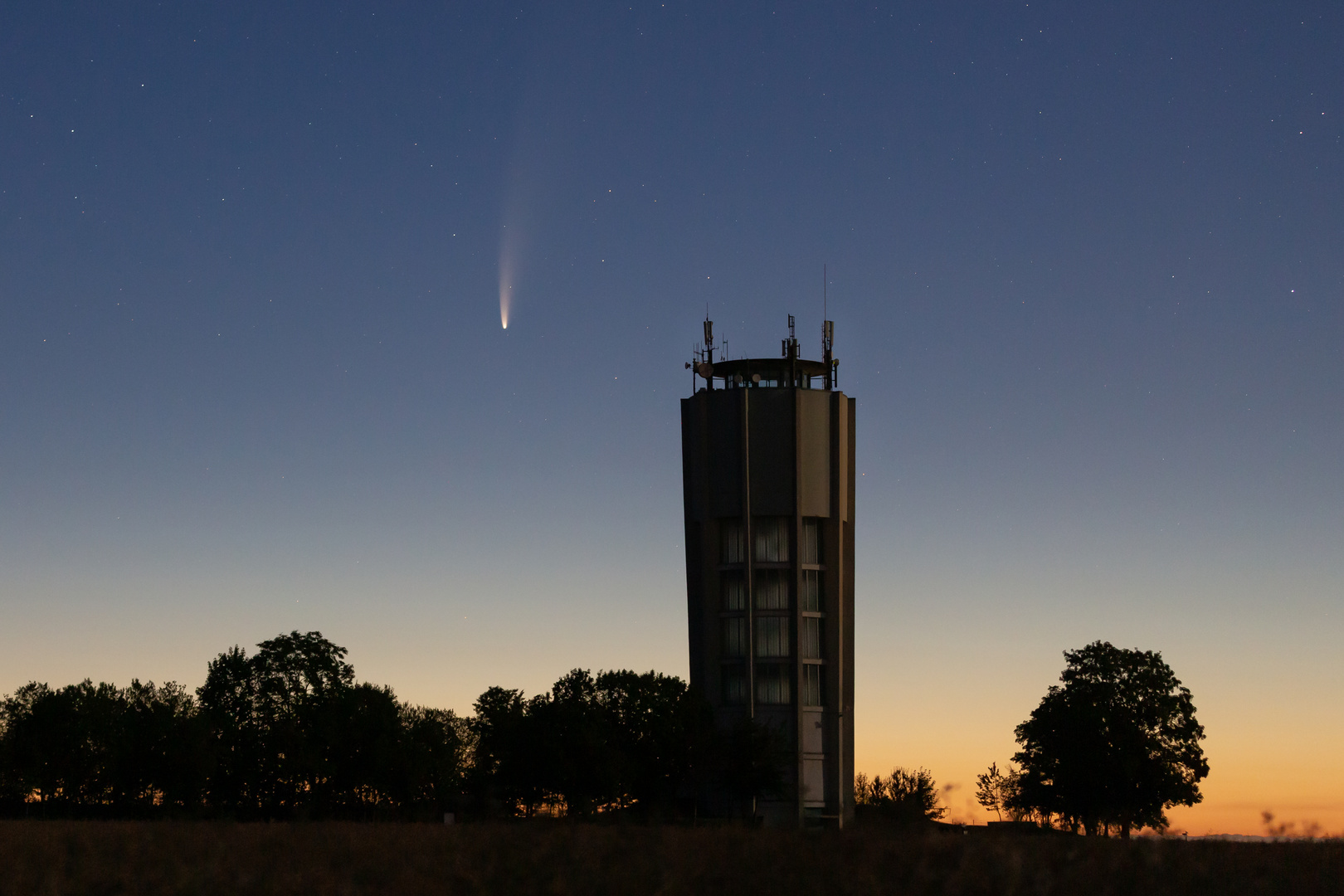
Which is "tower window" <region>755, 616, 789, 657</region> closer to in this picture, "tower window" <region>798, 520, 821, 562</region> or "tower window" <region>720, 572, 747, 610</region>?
"tower window" <region>720, 572, 747, 610</region>

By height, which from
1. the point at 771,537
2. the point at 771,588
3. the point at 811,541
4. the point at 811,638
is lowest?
the point at 811,638

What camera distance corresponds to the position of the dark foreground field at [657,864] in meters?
23.9

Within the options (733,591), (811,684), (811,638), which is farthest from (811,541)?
(811,684)

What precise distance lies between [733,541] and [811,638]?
1001cm

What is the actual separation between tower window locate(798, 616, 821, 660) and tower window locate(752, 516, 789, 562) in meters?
5.72

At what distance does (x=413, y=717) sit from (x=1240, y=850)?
8809 cm

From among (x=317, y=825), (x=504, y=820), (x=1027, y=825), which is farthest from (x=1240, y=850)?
(x=317, y=825)

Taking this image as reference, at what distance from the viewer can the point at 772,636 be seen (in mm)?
112938

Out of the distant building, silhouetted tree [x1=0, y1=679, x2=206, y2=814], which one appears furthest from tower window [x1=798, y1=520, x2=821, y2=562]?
silhouetted tree [x1=0, y1=679, x2=206, y2=814]

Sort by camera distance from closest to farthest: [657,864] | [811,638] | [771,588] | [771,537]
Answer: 1. [657,864]
2. [811,638]
3. [771,588]
4. [771,537]

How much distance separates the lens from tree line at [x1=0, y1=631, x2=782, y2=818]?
92812mm

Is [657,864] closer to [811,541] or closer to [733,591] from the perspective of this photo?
[733,591]

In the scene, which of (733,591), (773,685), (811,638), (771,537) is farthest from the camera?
(733,591)

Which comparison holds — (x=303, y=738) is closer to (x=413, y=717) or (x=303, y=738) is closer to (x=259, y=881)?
(x=413, y=717)
